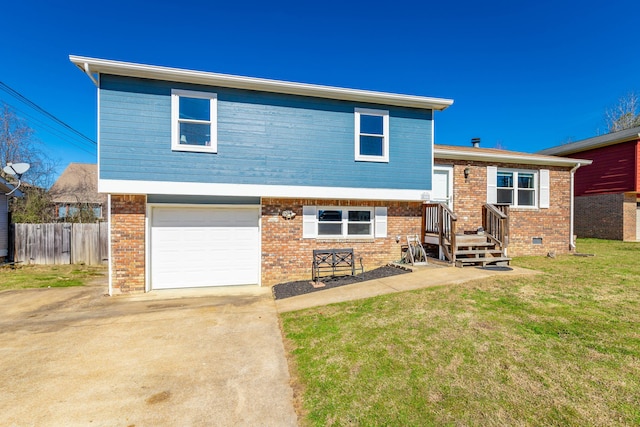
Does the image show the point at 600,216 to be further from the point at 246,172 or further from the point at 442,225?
the point at 246,172

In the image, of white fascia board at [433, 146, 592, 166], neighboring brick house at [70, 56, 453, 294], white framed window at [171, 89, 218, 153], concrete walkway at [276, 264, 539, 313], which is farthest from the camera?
white fascia board at [433, 146, 592, 166]

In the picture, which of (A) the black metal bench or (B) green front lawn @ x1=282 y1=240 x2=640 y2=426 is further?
(A) the black metal bench

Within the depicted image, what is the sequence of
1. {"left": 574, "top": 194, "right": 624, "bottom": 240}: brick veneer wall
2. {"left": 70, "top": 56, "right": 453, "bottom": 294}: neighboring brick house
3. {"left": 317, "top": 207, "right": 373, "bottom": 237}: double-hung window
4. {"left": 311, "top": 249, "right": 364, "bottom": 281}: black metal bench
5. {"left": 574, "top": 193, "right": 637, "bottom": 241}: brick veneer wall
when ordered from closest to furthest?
{"left": 70, "top": 56, "right": 453, "bottom": 294}: neighboring brick house → {"left": 311, "top": 249, "right": 364, "bottom": 281}: black metal bench → {"left": 317, "top": 207, "right": 373, "bottom": 237}: double-hung window → {"left": 574, "top": 193, "right": 637, "bottom": 241}: brick veneer wall → {"left": 574, "top": 194, "right": 624, "bottom": 240}: brick veneer wall

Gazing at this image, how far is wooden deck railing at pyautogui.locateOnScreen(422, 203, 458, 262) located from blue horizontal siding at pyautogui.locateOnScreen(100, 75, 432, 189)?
87cm

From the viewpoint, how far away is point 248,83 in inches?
289

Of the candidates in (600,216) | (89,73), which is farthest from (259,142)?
(600,216)

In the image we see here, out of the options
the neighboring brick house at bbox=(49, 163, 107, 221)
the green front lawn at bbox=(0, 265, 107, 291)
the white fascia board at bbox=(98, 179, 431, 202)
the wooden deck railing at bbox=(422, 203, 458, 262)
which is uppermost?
the neighboring brick house at bbox=(49, 163, 107, 221)

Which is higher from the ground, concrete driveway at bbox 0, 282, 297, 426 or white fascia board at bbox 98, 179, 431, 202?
white fascia board at bbox 98, 179, 431, 202

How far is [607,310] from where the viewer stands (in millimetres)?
4398

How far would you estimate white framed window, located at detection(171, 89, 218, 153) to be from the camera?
280 inches

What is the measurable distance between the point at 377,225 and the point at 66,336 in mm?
7276

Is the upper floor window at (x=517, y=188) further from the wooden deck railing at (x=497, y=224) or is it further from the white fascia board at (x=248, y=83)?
the white fascia board at (x=248, y=83)

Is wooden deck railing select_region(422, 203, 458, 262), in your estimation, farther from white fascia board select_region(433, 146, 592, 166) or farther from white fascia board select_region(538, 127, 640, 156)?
white fascia board select_region(538, 127, 640, 156)

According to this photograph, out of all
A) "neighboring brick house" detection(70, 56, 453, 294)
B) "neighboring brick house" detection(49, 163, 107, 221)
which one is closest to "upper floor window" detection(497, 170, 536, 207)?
"neighboring brick house" detection(70, 56, 453, 294)
